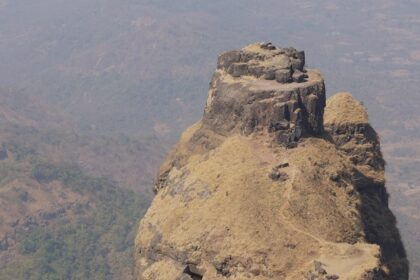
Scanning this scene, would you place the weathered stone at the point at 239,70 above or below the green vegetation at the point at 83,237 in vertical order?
above

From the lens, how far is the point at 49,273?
10806 cm

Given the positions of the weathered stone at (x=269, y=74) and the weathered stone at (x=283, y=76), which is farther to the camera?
the weathered stone at (x=269, y=74)

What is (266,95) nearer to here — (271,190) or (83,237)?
(271,190)

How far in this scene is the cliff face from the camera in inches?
712

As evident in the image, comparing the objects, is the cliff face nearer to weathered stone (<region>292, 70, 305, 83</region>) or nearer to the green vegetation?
weathered stone (<region>292, 70, 305, 83</region>)

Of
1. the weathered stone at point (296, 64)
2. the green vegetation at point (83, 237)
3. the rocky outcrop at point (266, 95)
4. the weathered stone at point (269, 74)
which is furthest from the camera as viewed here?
the green vegetation at point (83, 237)

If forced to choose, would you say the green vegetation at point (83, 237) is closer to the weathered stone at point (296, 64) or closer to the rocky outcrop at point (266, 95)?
the rocky outcrop at point (266, 95)

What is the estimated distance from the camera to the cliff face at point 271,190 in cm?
1808

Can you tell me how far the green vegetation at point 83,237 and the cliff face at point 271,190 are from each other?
81192 millimetres

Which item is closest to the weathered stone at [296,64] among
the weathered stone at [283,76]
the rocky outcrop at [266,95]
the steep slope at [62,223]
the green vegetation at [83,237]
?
the rocky outcrop at [266,95]

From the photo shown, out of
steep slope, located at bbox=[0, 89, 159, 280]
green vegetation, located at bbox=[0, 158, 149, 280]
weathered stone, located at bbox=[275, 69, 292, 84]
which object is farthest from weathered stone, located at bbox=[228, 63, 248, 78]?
green vegetation, located at bbox=[0, 158, 149, 280]

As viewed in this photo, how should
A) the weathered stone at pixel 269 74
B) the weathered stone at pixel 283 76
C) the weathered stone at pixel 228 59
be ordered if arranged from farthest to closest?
1. the weathered stone at pixel 228 59
2. the weathered stone at pixel 269 74
3. the weathered stone at pixel 283 76

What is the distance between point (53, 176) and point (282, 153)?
131m

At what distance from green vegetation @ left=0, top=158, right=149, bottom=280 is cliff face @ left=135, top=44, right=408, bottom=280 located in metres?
81.2
